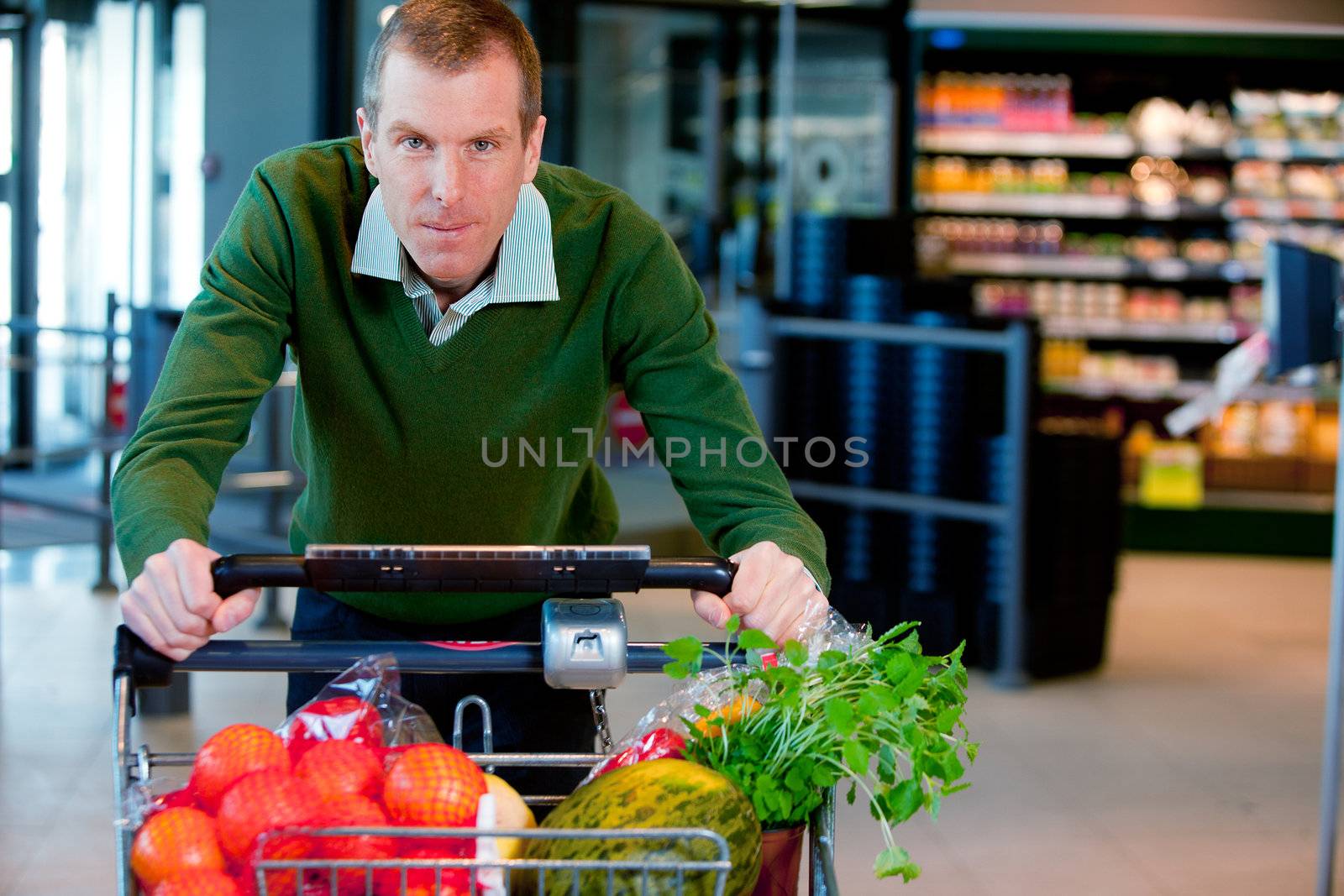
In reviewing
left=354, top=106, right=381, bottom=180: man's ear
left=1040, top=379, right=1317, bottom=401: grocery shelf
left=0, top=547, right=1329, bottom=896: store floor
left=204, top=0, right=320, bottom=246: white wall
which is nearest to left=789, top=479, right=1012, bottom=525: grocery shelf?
left=0, top=547, right=1329, bottom=896: store floor

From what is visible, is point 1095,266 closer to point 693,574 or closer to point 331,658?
point 693,574

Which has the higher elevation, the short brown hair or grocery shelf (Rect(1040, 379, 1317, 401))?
the short brown hair

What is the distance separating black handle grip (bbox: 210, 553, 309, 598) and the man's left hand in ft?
1.16

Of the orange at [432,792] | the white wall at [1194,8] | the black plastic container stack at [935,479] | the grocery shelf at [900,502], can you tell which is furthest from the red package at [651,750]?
the white wall at [1194,8]

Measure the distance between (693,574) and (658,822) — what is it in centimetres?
27

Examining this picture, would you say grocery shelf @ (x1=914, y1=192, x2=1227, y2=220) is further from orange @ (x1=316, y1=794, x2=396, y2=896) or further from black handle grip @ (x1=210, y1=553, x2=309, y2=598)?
orange @ (x1=316, y1=794, x2=396, y2=896)

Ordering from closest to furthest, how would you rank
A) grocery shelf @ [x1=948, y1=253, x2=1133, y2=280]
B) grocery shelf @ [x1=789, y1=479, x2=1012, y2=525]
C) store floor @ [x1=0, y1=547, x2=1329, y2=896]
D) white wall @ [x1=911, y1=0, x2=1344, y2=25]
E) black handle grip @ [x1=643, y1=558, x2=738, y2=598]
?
black handle grip @ [x1=643, y1=558, x2=738, y2=598] → store floor @ [x1=0, y1=547, x2=1329, y2=896] → grocery shelf @ [x1=789, y1=479, x2=1012, y2=525] → white wall @ [x1=911, y1=0, x2=1344, y2=25] → grocery shelf @ [x1=948, y1=253, x2=1133, y2=280]

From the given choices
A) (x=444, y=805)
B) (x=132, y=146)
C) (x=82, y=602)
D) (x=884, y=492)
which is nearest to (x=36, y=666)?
(x=82, y=602)

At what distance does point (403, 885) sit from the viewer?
0.99 meters

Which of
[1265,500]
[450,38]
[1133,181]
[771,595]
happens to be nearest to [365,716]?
[771,595]

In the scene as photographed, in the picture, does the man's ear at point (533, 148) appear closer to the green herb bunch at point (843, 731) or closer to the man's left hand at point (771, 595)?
the man's left hand at point (771, 595)

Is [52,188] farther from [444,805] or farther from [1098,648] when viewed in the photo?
[444,805]

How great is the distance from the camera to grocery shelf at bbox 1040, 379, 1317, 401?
7.62 metres

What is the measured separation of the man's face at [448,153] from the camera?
134 centimetres
